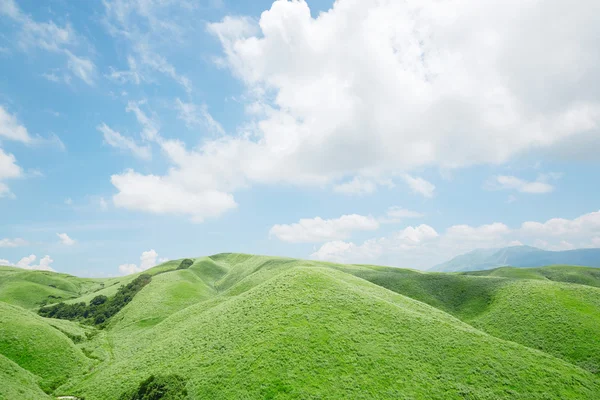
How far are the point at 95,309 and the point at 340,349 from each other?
98433 mm

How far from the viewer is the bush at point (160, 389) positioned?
117ft

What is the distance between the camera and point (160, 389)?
36.8 metres

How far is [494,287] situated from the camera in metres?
74.5

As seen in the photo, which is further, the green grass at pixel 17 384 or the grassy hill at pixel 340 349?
the grassy hill at pixel 340 349

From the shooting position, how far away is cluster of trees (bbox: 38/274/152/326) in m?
92.6

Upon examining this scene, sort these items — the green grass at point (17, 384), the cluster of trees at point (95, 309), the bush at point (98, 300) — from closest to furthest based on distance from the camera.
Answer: the green grass at point (17, 384) → the cluster of trees at point (95, 309) → the bush at point (98, 300)

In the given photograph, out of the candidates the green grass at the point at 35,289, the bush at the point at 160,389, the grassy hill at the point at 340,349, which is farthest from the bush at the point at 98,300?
the bush at the point at 160,389

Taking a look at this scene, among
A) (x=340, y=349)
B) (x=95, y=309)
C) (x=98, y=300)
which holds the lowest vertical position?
(x=340, y=349)

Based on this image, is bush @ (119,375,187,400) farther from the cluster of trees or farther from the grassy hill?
the cluster of trees

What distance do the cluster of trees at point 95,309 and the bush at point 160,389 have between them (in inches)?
2414

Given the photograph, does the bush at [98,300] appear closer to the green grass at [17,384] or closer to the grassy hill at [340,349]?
the grassy hill at [340,349]

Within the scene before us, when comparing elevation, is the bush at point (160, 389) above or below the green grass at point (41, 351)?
below

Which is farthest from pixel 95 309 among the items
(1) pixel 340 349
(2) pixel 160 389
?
(1) pixel 340 349

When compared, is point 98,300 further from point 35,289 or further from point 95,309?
point 35,289
